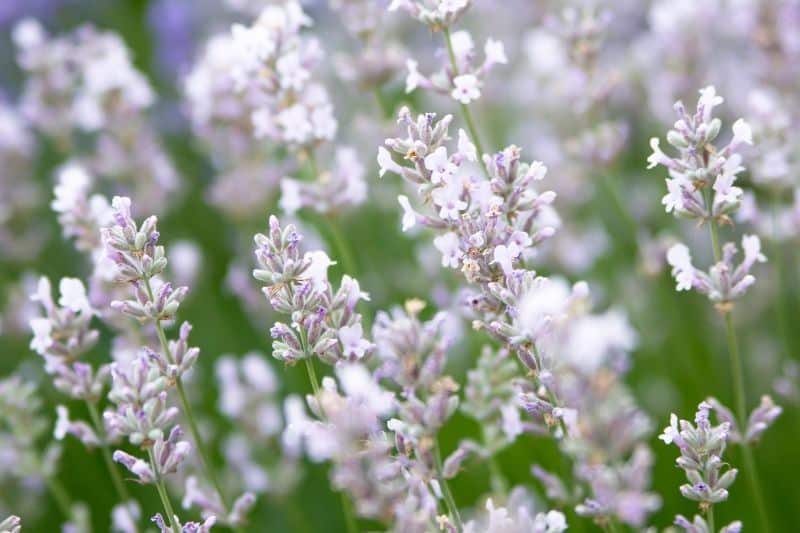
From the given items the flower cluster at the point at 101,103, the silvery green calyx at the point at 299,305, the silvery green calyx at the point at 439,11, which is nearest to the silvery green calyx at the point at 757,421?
the silvery green calyx at the point at 299,305

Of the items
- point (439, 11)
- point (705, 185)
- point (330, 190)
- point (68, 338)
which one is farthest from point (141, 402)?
point (705, 185)

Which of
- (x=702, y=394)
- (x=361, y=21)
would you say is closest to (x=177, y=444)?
(x=361, y=21)

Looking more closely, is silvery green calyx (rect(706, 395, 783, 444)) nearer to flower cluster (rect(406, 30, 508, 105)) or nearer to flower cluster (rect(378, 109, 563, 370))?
flower cluster (rect(378, 109, 563, 370))

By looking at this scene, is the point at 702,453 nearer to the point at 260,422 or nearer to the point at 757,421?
the point at 757,421

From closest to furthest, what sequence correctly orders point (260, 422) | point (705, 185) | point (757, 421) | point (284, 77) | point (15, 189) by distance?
point (705, 185), point (757, 421), point (284, 77), point (260, 422), point (15, 189)

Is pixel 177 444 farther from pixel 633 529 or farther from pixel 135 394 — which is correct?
pixel 633 529

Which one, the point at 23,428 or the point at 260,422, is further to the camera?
the point at 260,422
